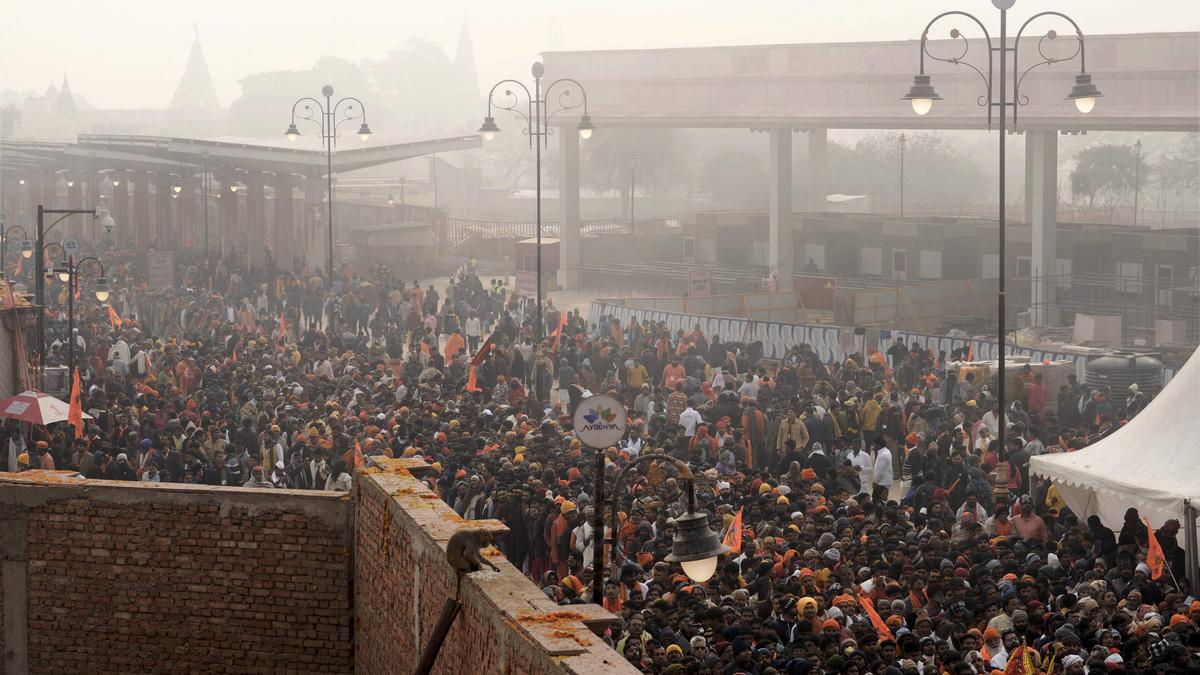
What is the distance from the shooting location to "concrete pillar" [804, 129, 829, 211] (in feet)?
183

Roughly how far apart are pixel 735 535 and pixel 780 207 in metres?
33.2

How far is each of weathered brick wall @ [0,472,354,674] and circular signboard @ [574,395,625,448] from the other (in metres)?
1.99

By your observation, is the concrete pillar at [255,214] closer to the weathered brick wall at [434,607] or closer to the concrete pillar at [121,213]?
the concrete pillar at [121,213]

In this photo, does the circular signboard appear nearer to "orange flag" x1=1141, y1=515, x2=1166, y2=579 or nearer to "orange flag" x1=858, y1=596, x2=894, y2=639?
"orange flag" x1=858, y1=596, x2=894, y2=639

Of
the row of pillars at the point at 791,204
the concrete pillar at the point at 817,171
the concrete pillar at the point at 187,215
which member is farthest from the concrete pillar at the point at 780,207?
the concrete pillar at the point at 187,215

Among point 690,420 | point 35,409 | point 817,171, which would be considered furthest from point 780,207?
point 35,409

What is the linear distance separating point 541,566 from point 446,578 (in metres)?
6.08

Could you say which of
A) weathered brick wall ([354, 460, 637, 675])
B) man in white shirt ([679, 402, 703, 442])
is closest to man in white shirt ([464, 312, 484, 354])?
man in white shirt ([679, 402, 703, 442])

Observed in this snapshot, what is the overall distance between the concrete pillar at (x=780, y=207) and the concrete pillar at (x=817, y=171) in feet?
25.6

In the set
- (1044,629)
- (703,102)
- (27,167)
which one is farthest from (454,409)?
(27,167)

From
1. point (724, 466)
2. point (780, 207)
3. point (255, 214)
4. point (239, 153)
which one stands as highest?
point (239, 153)

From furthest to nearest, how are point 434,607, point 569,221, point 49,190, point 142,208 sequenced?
point 49,190
point 142,208
point 569,221
point 434,607

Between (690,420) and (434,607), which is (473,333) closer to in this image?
(690,420)

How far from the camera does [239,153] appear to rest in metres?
53.3
